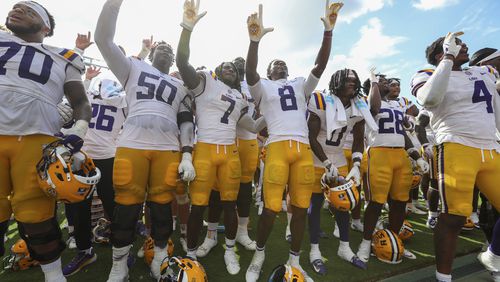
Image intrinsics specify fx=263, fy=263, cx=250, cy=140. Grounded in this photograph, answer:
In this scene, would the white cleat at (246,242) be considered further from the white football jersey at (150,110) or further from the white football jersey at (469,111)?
the white football jersey at (469,111)

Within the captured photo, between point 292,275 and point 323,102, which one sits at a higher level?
point 323,102

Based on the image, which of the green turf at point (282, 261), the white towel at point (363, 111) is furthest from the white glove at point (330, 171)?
the green turf at point (282, 261)

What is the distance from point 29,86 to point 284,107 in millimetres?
2573

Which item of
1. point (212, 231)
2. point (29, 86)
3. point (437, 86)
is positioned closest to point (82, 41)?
point (29, 86)

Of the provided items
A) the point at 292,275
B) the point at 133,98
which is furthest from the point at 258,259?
the point at 133,98

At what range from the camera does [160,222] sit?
2.88 metres

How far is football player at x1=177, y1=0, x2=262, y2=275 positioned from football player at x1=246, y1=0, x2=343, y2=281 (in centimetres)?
42

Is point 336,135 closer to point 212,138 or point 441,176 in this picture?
point 441,176

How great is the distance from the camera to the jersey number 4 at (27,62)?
222cm

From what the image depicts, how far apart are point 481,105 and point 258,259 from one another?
3.11 m

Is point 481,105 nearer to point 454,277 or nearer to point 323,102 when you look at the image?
point 323,102

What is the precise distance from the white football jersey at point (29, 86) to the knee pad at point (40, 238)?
77 centimetres

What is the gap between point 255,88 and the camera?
336cm

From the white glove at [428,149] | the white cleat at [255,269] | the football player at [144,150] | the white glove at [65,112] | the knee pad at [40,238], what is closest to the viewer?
the knee pad at [40,238]
